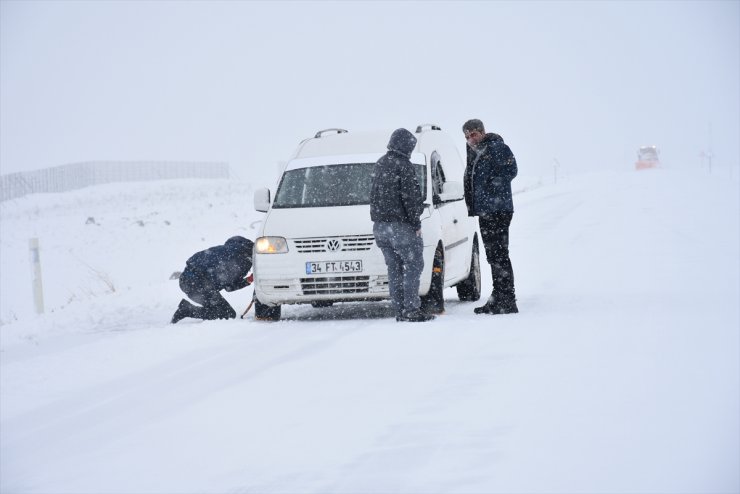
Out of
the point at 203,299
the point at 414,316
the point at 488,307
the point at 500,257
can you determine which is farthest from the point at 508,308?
the point at 203,299

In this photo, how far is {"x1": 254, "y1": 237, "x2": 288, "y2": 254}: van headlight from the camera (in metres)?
9.59

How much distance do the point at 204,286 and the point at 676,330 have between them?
487cm

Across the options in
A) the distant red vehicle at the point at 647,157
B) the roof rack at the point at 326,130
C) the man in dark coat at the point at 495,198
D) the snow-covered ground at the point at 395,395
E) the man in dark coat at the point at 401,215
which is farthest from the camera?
the distant red vehicle at the point at 647,157

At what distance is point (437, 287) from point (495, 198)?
3.60ft

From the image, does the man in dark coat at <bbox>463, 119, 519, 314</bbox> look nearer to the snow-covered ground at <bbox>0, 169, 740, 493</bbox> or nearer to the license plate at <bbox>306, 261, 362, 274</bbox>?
A: the snow-covered ground at <bbox>0, 169, 740, 493</bbox>

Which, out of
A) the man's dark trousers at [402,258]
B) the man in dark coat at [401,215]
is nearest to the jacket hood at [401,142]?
the man in dark coat at [401,215]

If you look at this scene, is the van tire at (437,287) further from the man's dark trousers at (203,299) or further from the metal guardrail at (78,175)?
the metal guardrail at (78,175)

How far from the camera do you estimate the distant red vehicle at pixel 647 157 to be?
70.1m

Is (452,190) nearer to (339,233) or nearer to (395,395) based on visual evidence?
(339,233)

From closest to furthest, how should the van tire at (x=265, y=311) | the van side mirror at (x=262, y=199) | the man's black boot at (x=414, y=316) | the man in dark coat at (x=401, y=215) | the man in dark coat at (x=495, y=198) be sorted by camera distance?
the man in dark coat at (x=401, y=215)
the man's black boot at (x=414, y=316)
the man in dark coat at (x=495, y=198)
the van tire at (x=265, y=311)
the van side mirror at (x=262, y=199)

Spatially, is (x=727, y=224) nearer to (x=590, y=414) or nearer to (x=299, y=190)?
(x=299, y=190)

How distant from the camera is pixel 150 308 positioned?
12055 mm

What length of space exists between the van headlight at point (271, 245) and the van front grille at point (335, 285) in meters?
0.39

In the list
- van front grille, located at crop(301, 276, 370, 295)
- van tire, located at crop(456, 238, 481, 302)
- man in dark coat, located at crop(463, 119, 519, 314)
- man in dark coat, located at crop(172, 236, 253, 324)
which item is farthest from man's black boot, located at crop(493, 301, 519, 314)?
man in dark coat, located at crop(172, 236, 253, 324)
